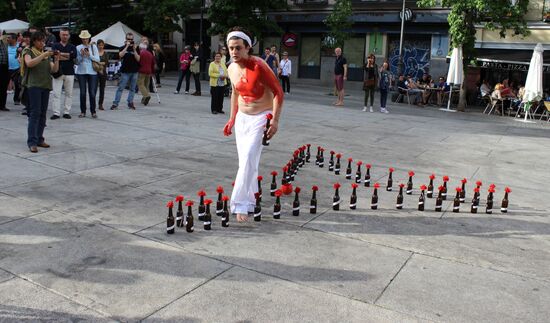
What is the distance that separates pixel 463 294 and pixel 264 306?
66.1 inches

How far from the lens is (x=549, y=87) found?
23.9m

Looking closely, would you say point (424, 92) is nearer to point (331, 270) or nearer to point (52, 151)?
point (52, 151)

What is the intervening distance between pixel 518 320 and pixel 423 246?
5.18ft

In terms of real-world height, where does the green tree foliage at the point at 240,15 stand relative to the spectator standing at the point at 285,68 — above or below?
above

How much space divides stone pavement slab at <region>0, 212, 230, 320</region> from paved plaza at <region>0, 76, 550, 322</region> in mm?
17

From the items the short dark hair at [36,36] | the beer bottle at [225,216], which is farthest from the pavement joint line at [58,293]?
the short dark hair at [36,36]

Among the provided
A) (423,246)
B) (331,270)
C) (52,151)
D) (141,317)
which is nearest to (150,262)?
(141,317)

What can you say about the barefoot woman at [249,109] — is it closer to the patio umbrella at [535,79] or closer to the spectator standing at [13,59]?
the spectator standing at [13,59]

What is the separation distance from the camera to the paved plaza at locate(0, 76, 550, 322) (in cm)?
398

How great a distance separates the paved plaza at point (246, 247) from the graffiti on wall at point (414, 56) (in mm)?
20562

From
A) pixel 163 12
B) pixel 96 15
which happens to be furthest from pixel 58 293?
pixel 96 15

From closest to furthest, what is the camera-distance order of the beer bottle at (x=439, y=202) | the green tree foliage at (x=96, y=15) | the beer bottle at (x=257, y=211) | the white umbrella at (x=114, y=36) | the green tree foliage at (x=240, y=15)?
the beer bottle at (x=257, y=211)
the beer bottle at (x=439, y=202)
the green tree foliage at (x=240, y=15)
the white umbrella at (x=114, y=36)
the green tree foliage at (x=96, y=15)

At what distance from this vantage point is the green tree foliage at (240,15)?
2859 centimetres

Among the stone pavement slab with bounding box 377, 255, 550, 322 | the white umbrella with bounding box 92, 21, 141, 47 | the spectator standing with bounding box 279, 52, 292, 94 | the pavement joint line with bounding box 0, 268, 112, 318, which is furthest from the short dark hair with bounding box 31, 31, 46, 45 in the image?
the white umbrella with bounding box 92, 21, 141, 47
